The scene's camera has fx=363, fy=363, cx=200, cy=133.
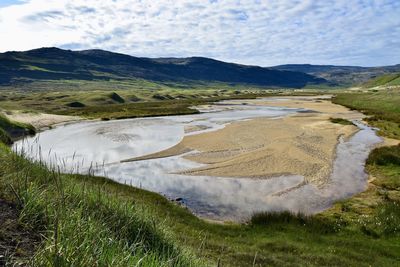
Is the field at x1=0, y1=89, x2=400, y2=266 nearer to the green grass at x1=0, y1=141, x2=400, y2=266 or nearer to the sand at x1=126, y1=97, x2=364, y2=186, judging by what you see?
the green grass at x1=0, y1=141, x2=400, y2=266

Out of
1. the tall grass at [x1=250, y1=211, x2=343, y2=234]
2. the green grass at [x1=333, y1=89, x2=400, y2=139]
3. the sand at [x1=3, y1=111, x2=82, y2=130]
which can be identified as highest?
the green grass at [x1=333, y1=89, x2=400, y2=139]

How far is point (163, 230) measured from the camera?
9.74 metres

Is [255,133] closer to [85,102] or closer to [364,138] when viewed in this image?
[364,138]

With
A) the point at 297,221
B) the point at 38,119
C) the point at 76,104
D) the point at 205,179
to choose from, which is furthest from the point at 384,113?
the point at 76,104

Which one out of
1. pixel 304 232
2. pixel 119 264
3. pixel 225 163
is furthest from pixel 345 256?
pixel 225 163

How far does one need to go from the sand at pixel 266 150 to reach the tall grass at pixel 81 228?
20.3 metres

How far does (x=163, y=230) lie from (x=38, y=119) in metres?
62.8

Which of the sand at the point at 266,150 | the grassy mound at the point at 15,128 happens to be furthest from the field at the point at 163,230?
the grassy mound at the point at 15,128

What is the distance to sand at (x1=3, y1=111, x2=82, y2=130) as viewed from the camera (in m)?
60.6

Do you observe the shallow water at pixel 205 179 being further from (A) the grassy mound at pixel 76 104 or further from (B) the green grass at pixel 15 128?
(A) the grassy mound at pixel 76 104

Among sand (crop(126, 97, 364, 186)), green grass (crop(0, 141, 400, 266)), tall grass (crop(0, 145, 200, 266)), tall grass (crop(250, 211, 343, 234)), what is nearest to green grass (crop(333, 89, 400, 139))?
sand (crop(126, 97, 364, 186))

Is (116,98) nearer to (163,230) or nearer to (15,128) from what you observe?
(15,128)

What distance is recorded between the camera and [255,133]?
49.5 meters

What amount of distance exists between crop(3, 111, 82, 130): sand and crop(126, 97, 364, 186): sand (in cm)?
Answer: 2828
